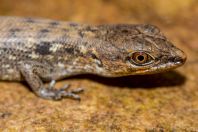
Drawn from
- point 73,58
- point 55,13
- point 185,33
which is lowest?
point 73,58

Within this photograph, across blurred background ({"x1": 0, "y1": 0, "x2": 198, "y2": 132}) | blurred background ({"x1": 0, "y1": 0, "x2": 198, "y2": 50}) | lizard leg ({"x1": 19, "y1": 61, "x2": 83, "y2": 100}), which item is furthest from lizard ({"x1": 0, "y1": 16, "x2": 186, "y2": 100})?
blurred background ({"x1": 0, "y1": 0, "x2": 198, "y2": 50})

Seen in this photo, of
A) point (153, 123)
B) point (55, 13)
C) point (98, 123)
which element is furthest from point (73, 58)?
point (55, 13)

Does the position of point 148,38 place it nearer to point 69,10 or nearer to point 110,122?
point 110,122

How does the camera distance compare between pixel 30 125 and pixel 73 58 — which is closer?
pixel 30 125

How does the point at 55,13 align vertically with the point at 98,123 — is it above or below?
above

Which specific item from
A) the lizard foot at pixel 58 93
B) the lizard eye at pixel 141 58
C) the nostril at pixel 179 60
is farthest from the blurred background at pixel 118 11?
the lizard foot at pixel 58 93

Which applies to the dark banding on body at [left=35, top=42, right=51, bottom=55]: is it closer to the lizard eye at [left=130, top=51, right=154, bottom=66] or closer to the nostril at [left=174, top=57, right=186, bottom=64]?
the lizard eye at [left=130, top=51, right=154, bottom=66]

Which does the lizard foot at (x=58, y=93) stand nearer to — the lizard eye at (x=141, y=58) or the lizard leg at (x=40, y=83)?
the lizard leg at (x=40, y=83)
